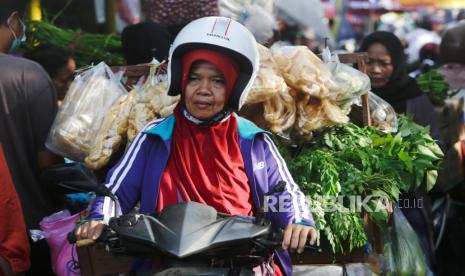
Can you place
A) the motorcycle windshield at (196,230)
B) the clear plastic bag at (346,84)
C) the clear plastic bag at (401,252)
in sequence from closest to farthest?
the motorcycle windshield at (196,230) → the clear plastic bag at (346,84) → the clear plastic bag at (401,252)

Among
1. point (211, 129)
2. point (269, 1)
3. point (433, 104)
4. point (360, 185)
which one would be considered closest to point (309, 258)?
point (360, 185)

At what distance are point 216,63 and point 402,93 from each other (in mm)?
3721

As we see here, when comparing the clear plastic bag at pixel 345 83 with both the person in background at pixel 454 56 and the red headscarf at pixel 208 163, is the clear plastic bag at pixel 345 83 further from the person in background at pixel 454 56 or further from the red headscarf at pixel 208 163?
the person in background at pixel 454 56

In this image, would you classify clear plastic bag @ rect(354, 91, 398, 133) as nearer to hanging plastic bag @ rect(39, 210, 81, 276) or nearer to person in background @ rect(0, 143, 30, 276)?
hanging plastic bag @ rect(39, 210, 81, 276)

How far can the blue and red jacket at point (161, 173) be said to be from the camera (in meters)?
3.72

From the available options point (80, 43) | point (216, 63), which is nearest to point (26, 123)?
point (216, 63)

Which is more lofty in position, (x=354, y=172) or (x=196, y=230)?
(x=196, y=230)

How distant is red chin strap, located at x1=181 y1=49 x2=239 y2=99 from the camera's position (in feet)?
12.4

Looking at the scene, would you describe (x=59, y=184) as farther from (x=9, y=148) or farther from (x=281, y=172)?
(x=9, y=148)

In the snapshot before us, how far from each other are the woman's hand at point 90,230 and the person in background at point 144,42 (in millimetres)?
2996

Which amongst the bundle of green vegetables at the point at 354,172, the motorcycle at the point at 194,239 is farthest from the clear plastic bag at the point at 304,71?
the motorcycle at the point at 194,239

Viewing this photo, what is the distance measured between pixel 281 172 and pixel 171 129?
1.66ft

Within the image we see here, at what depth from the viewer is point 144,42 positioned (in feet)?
21.2

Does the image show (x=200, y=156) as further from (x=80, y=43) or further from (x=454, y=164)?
(x=454, y=164)
